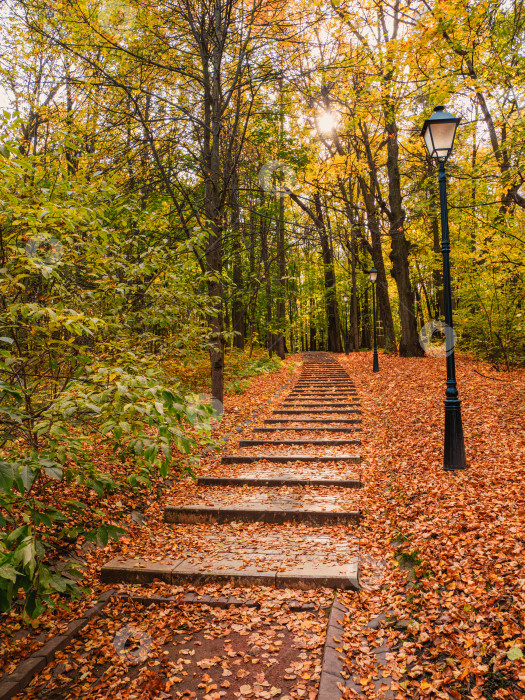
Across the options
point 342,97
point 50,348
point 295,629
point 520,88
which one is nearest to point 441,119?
point 50,348

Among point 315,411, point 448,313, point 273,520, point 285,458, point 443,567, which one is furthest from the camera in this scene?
point 315,411

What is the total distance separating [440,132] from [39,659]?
6585mm

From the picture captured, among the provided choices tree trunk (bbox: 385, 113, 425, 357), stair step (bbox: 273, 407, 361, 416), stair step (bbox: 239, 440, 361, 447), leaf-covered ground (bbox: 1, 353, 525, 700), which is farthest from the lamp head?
tree trunk (bbox: 385, 113, 425, 357)

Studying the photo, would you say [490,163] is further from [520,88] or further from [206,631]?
[206,631]

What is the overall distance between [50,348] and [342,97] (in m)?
11.3

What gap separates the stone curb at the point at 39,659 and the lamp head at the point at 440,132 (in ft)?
20.3

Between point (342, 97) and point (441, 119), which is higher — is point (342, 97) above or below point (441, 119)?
above

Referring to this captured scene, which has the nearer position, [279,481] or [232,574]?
[232,574]

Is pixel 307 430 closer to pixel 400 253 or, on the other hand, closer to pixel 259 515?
pixel 259 515

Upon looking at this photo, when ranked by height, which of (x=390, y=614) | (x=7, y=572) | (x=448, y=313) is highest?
(x=448, y=313)

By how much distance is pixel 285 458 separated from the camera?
676 centimetres

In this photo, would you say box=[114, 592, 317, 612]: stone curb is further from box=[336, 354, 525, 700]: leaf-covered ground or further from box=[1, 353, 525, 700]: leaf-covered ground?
box=[336, 354, 525, 700]: leaf-covered ground

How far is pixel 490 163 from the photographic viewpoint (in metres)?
8.83

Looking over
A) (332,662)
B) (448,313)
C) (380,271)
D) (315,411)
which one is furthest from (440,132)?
(380,271)
